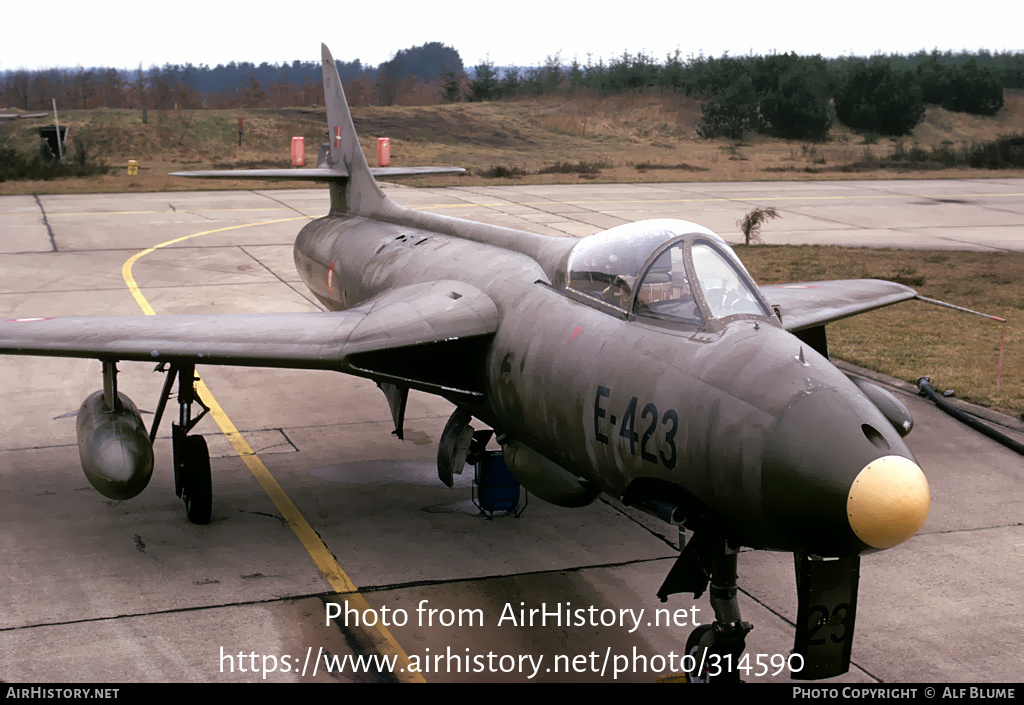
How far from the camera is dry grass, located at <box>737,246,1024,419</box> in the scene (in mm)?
14703

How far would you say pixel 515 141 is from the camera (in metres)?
60.3

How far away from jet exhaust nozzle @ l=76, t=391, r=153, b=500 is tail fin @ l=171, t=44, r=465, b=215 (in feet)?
17.1

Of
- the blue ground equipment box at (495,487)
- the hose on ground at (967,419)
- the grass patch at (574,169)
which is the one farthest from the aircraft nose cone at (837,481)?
the grass patch at (574,169)

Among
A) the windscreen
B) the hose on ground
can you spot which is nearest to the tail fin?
the windscreen

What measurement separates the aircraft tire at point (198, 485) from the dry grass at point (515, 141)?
1248 inches

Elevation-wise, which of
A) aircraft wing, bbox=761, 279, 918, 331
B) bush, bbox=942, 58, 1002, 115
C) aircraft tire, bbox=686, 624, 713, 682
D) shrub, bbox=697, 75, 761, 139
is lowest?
aircraft tire, bbox=686, 624, 713, 682

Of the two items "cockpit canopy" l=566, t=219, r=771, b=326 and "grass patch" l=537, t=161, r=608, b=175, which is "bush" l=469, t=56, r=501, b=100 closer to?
"grass patch" l=537, t=161, r=608, b=175

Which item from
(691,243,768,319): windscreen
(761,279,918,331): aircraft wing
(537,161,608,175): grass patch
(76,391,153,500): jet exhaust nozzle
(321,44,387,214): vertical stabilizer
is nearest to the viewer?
(691,243,768,319): windscreen

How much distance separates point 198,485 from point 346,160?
6897 millimetres

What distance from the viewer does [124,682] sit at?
22.3 feet

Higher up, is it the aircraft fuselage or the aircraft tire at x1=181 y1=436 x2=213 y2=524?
the aircraft fuselage

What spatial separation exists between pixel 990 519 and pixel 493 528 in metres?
5.05
